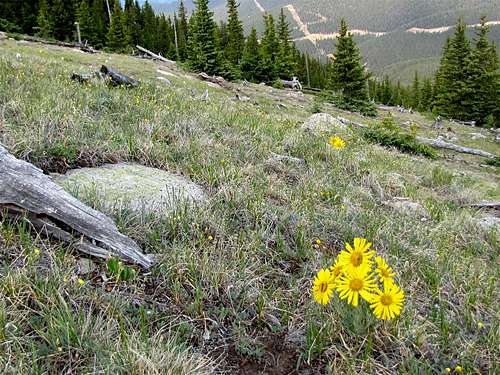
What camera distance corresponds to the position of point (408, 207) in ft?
17.6

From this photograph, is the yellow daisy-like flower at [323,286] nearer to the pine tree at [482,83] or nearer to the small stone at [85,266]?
the small stone at [85,266]

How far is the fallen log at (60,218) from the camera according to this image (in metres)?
2.93

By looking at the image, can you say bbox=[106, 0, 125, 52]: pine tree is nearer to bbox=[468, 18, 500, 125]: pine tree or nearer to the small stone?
bbox=[468, 18, 500, 125]: pine tree

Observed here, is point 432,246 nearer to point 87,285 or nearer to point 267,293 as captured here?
point 267,293

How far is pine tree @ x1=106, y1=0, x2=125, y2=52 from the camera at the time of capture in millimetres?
46594

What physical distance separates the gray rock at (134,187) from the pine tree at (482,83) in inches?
1586

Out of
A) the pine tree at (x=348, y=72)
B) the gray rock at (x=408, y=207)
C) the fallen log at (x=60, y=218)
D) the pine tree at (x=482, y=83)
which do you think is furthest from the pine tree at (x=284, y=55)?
the fallen log at (x=60, y=218)

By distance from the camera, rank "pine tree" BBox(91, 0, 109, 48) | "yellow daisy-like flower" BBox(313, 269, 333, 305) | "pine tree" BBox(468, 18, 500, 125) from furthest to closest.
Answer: "pine tree" BBox(91, 0, 109, 48), "pine tree" BBox(468, 18, 500, 125), "yellow daisy-like flower" BBox(313, 269, 333, 305)

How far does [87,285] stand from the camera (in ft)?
8.59

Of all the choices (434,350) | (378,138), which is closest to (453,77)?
(378,138)

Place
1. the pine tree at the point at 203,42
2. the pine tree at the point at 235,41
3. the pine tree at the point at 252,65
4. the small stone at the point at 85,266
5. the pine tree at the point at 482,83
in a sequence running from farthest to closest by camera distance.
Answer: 1. the pine tree at the point at 235,41
2. the pine tree at the point at 252,65
3. the pine tree at the point at 482,83
4. the pine tree at the point at 203,42
5. the small stone at the point at 85,266

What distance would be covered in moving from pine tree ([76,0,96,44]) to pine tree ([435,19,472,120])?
1552 inches

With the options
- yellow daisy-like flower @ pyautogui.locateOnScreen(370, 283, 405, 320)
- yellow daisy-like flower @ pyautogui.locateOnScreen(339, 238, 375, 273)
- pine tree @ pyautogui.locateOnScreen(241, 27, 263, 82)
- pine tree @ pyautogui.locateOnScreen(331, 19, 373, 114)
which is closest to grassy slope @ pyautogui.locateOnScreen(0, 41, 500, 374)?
yellow daisy-like flower @ pyautogui.locateOnScreen(370, 283, 405, 320)

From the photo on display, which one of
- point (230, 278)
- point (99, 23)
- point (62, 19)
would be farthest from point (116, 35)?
point (230, 278)
